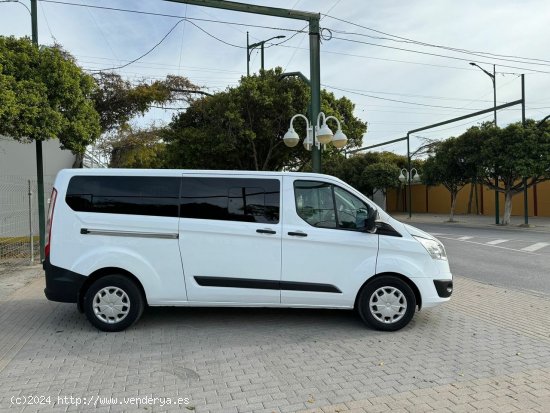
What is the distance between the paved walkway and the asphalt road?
2.79 m

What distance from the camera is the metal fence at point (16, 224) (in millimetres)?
11758

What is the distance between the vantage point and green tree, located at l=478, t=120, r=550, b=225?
819 inches

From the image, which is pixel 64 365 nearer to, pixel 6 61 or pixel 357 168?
pixel 6 61

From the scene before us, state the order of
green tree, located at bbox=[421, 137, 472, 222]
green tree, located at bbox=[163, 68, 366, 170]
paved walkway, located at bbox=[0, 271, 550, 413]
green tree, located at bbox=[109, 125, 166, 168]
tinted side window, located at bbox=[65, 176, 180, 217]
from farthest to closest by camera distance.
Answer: green tree, located at bbox=[109, 125, 166, 168]
green tree, located at bbox=[421, 137, 472, 222]
green tree, located at bbox=[163, 68, 366, 170]
tinted side window, located at bbox=[65, 176, 180, 217]
paved walkway, located at bbox=[0, 271, 550, 413]

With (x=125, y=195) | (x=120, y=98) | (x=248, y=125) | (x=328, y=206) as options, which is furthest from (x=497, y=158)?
(x=125, y=195)

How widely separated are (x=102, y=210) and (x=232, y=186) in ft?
5.23

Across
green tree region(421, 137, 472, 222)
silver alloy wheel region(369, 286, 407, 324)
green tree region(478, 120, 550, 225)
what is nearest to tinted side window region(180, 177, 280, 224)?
silver alloy wheel region(369, 286, 407, 324)

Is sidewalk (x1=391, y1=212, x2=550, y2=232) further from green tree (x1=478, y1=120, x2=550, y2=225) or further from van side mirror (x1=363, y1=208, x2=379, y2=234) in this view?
van side mirror (x1=363, y1=208, x2=379, y2=234)

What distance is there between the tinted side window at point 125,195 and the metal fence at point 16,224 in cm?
640

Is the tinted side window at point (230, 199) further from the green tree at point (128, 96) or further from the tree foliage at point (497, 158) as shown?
the tree foliage at point (497, 158)

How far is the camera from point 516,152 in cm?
2122

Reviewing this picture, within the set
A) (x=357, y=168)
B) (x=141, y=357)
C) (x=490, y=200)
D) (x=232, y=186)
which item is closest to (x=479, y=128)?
(x=490, y=200)

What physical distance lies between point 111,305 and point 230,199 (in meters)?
1.90

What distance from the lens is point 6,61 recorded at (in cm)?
898
